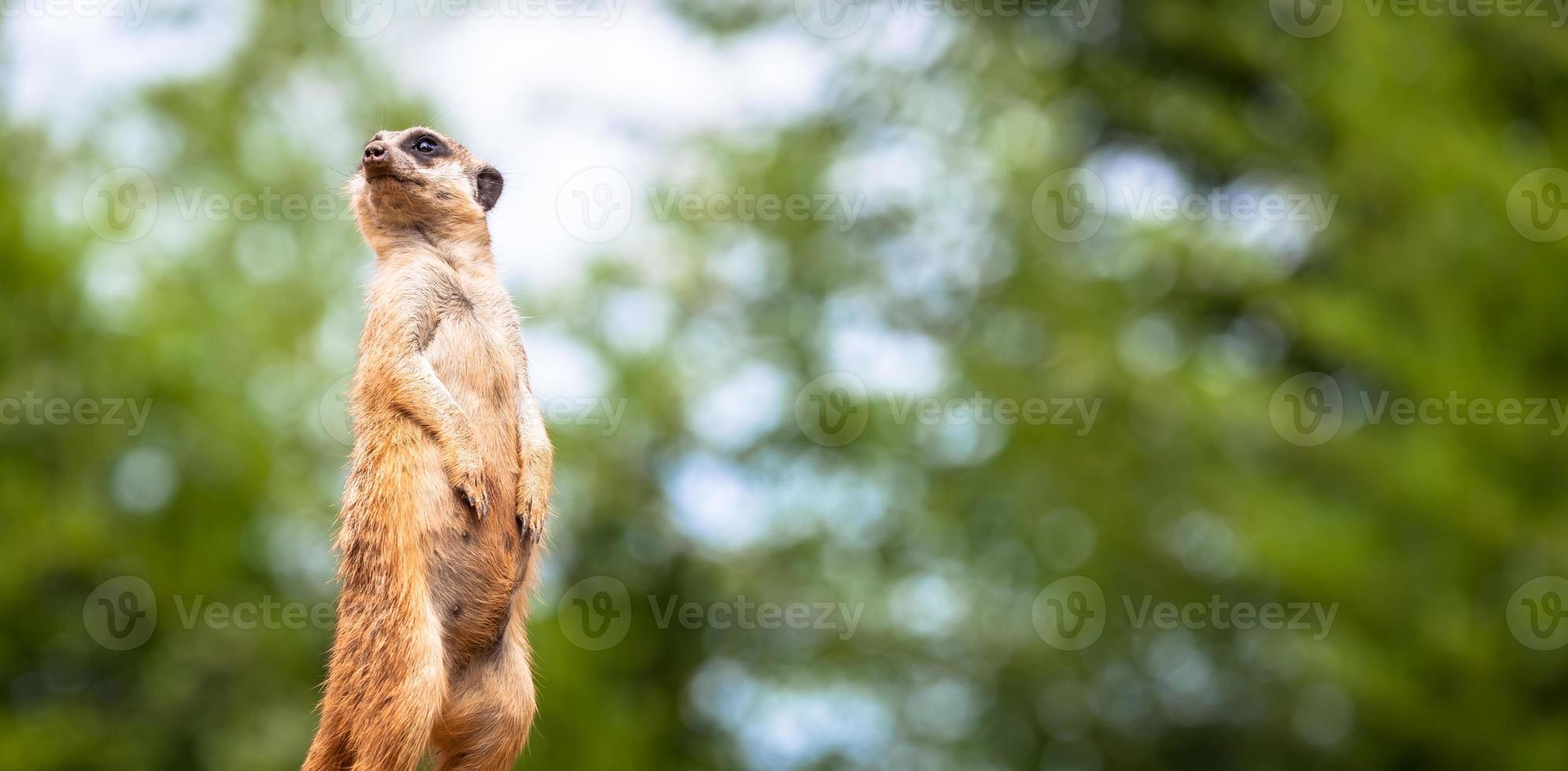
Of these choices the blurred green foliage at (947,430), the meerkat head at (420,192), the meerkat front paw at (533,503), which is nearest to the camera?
the meerkat front paw at (533,503)

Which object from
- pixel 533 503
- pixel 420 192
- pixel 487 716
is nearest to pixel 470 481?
pixel 533 503

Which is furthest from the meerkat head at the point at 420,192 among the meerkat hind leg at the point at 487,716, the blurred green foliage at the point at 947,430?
the blurred green foliage at the point at 947,430

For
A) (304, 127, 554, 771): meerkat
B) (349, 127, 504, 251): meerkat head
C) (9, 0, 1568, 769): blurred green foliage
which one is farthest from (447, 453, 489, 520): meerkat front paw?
(9, 0, 1568, 769): blurred green foliage

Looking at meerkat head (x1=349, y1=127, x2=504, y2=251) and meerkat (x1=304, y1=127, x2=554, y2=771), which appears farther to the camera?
meerkat head (x1=349, y1=127, x2=504, y2=251)

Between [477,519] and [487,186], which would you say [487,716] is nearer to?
[477,519]

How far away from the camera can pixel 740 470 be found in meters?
18.2

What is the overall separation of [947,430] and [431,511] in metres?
16.2

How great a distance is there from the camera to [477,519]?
223 cm

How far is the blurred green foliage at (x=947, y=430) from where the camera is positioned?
13758 millimetres

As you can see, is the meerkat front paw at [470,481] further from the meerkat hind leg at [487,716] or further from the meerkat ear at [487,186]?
the meerkat ear at [487,186]

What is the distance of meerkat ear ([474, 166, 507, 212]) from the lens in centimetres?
273

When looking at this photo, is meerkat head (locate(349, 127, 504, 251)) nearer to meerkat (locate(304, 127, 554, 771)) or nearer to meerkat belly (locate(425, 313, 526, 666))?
meerkat (locate(304, 127, 554, 771))

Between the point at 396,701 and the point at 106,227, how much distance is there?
1760 centimetres

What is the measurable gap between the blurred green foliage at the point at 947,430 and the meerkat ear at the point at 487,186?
1113cm
